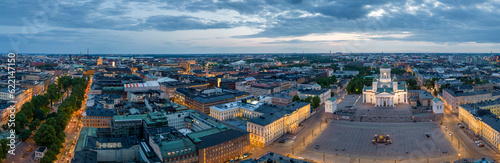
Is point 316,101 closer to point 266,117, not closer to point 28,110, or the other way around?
point 266,117

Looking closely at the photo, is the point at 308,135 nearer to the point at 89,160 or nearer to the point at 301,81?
the point at 89,160

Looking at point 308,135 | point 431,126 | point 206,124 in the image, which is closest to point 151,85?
point 206,124

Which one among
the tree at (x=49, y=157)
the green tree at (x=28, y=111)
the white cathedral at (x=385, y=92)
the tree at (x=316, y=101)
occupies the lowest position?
the tree at (x=49, y=157)

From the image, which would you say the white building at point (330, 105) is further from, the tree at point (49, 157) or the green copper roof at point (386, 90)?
the tree at point (49, 157)

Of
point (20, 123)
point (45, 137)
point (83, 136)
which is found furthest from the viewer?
point (20, 123)

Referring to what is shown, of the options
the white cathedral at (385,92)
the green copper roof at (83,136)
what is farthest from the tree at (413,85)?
the green copper roof at (83,136)

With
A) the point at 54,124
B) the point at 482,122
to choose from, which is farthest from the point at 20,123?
the point at 482,122
